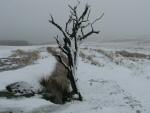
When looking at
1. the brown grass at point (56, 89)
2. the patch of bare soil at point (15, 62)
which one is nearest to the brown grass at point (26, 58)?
the patch of bare soil at point (15, 62)

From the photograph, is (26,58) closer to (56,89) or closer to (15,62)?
(15,62)

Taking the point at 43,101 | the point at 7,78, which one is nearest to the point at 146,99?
the point at 43,101

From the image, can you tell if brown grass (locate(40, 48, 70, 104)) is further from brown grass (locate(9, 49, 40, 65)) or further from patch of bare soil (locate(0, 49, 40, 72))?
brown grass (locate(9, 49, 40, 65))

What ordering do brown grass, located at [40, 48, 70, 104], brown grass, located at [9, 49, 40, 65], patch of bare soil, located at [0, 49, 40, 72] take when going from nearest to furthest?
brown grass, located at [40, 48, 70, 104] < patch of bare soil, located at [0, 49, 40, 72] < brown grass, located at [9, 49, 40, 65]

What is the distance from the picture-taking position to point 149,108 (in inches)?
457

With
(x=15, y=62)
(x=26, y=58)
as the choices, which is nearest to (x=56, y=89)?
(x=15, y=62)

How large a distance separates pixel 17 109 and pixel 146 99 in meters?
5.31

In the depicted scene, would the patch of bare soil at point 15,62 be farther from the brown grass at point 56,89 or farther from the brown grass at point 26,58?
the brown grass at point 56,89

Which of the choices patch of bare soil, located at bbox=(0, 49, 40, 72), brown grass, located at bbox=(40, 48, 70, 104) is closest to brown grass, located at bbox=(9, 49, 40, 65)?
patch of bare soil, located at bbox=(0, 49, 40, 72)

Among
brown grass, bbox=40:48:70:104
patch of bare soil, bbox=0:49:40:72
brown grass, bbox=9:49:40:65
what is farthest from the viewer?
brown grass, bbox=9:49:40:65

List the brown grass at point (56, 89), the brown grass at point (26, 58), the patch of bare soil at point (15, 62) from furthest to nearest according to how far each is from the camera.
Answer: the brown grass at point (26, 58) < the patch of bare soil at point (15, 62) < the brown grass at point (56, 89)

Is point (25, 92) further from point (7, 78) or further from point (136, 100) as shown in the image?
point (136, 100)

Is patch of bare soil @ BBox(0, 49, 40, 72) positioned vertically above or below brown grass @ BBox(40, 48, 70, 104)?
below

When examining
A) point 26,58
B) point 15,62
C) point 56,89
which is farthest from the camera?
point 26,58
